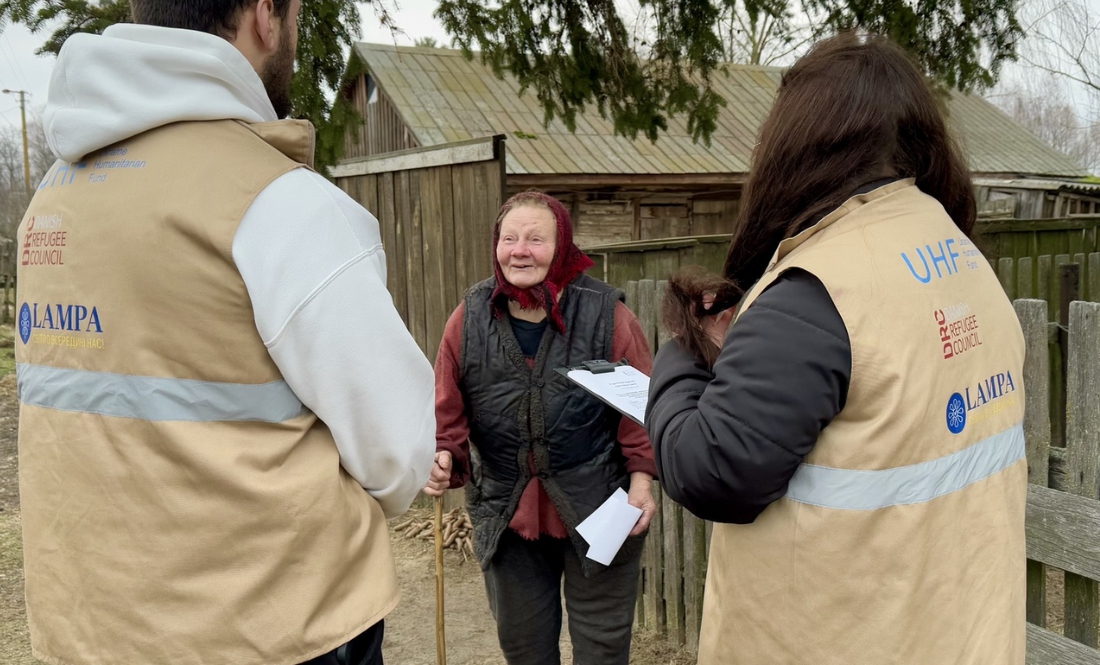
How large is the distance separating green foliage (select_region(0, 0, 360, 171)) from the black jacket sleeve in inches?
114

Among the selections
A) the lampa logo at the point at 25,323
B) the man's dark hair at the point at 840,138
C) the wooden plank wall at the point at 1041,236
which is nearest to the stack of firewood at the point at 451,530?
the lampa logo at the point at 25,323

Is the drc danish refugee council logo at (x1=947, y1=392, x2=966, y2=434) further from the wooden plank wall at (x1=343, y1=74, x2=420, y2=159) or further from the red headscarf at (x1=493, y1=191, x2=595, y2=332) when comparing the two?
the wooden plank wall at (x1=343, y1=74, x2=420, y2=159)

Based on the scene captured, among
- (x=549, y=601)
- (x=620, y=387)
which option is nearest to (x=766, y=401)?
(x=620, y=387)

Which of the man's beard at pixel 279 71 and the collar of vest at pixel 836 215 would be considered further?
the man's beard at pixel 279 71

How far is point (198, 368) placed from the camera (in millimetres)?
1409

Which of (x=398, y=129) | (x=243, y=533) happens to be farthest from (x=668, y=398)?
(x=398, y=129)

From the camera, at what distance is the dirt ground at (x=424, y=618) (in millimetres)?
3914

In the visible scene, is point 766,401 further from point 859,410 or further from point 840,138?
point 840,138

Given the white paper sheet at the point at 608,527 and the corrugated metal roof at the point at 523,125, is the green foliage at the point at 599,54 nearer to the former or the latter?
the white paper sheet at the point at 608,527

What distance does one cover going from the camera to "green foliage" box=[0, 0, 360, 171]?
3775 mm

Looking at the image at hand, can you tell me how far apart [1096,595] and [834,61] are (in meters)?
1.70

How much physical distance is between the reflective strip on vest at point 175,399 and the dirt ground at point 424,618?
2.77 metres

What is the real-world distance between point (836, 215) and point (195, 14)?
3.89ft

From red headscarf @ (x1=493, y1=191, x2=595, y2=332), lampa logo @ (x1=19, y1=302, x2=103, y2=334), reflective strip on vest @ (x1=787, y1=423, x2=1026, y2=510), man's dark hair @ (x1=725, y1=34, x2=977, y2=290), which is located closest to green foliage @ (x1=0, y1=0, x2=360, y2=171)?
red headscarf @ (x1=493, y1=191, x2=595, y2=332)
